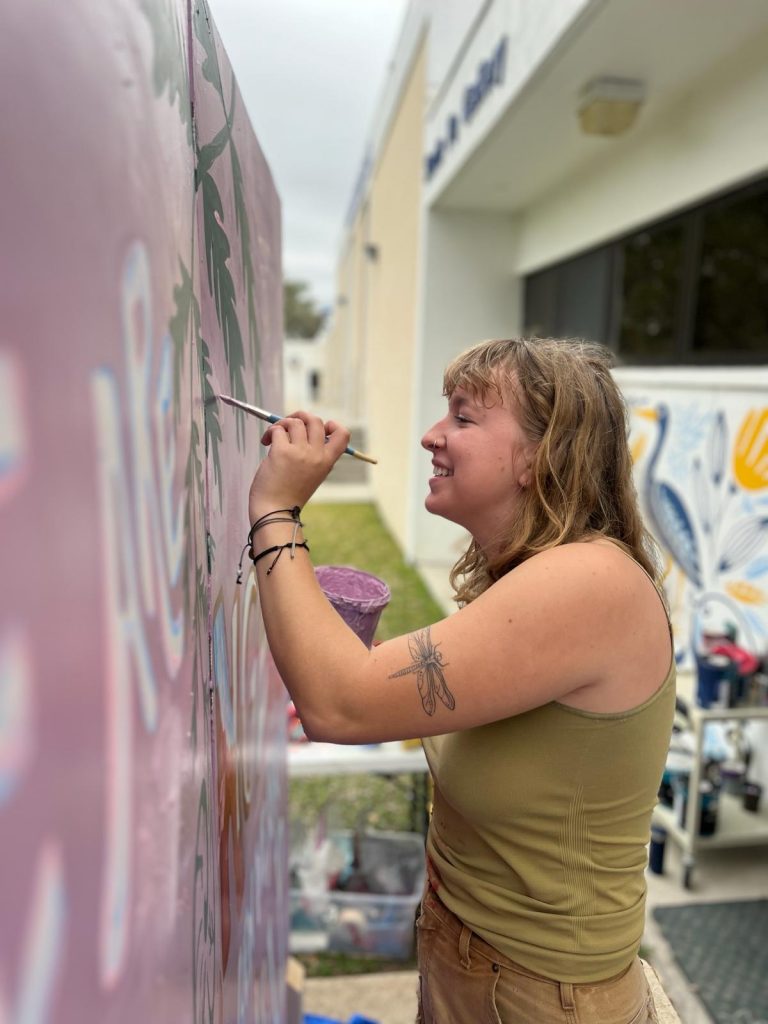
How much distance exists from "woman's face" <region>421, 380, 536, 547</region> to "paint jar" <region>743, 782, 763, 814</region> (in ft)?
9.50

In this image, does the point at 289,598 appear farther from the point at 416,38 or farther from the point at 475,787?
the point at 416,38

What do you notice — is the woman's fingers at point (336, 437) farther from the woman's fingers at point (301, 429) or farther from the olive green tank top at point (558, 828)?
the olive green tank top at point (558, 828)

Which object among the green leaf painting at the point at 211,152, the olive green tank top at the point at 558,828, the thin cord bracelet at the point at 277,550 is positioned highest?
the green leaf painting at the point at 211,152

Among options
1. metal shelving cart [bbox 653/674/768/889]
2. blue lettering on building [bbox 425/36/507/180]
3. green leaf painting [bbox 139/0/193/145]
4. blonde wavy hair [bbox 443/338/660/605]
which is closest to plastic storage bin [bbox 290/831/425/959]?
metal shelving cart [bbox 653/674/768/889]

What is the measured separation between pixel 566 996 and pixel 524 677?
0.55 meters

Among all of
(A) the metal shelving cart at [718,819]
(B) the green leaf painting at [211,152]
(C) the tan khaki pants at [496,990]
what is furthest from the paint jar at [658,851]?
(B) the green leaf painting at [211,152]

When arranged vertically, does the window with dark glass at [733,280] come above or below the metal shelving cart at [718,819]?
above

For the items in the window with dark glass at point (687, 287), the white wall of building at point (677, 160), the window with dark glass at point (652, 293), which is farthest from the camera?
the window with dark glass at point (652, 293)

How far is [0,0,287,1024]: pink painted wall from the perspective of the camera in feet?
1.47

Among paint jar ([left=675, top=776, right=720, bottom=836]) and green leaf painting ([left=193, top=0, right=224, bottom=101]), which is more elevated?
green leaf painting ([left=193, top=0, right=224, bottom=101])

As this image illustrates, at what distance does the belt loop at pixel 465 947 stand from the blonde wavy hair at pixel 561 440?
0.58 metres

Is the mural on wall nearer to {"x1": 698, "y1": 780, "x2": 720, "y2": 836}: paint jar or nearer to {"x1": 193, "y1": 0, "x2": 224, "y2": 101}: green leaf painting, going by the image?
{"x1": 698, "y1": 780, "x2": 720, "y2": 836}: paint jar

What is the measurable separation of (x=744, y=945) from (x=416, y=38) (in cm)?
941

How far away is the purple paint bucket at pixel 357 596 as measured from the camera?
1293 millimetres
